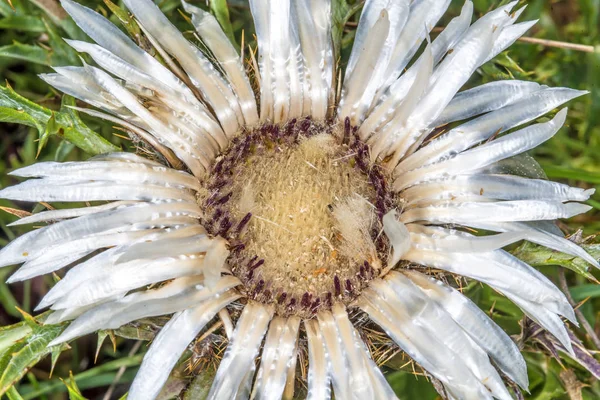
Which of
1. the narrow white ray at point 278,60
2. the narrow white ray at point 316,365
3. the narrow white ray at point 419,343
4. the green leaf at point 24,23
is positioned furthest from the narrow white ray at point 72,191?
the green leaf at point 24,23

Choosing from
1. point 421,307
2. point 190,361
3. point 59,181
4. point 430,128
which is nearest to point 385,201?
point 430,128

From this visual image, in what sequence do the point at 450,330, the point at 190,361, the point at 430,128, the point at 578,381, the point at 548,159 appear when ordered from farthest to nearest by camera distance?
1. the point at 548,159
2. the point at 578,381
3. the point at 430,128
4. the point at 190,361
5. the point at 450,330

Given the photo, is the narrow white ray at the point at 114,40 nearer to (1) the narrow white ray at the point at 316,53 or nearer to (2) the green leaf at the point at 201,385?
(1) the narrow white ray at the point at 316,53

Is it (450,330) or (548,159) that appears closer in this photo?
(450,330)

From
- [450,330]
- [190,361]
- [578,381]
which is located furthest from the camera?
[578,381]

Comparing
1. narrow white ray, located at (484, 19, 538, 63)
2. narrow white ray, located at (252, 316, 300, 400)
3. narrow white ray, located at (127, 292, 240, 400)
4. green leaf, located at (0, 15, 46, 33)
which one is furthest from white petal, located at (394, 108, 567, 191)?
green leaf, located at (0, 15, 46, 33)

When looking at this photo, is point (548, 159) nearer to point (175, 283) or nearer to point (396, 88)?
point (396, 88)
